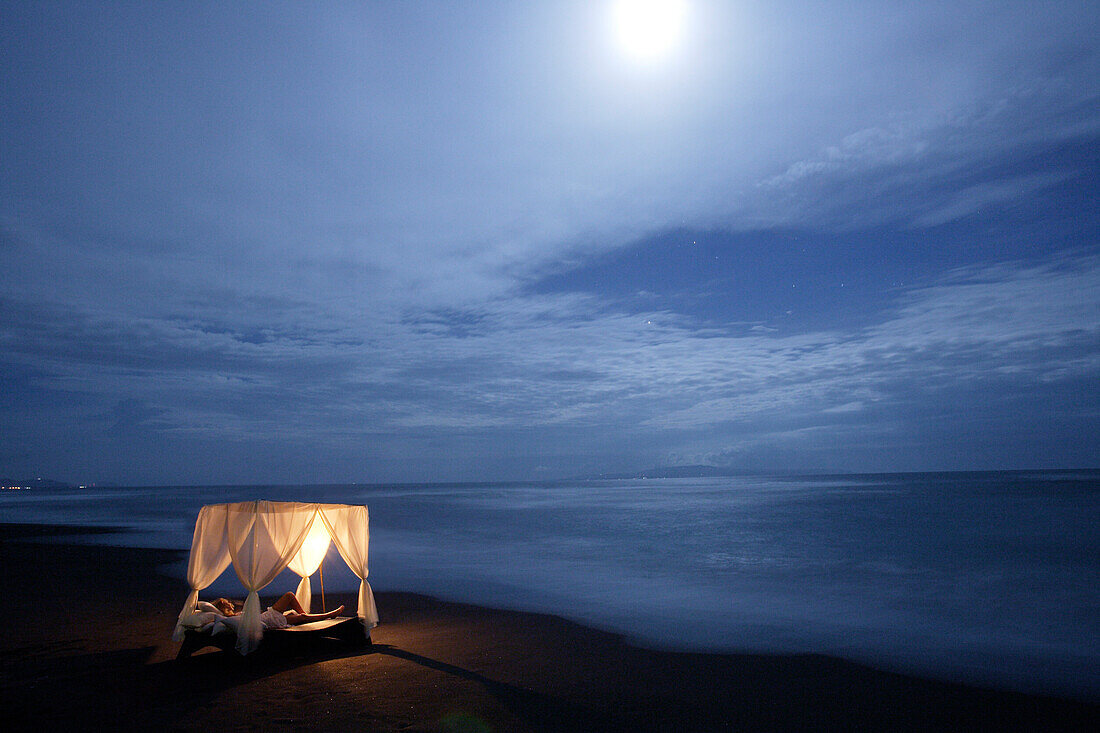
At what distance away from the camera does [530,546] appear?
29266mm

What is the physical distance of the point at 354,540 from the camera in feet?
34.1

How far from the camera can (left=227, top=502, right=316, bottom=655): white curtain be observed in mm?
9453

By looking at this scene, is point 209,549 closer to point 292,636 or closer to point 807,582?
point 292,636

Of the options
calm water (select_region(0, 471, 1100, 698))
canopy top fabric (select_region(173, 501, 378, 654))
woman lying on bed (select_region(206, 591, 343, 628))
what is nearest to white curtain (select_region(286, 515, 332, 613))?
A: woman lying on bed (select_region(206, 591, 343, 628))

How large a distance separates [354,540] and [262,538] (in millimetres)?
1368

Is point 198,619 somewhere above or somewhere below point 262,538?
below

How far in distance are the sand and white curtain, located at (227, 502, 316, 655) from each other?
1.11 meters

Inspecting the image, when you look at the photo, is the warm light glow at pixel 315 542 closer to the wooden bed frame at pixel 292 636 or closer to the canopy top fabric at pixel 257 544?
the canopy top fabric at pixel 257 544

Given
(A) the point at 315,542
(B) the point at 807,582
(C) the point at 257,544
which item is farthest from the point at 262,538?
(B) the point at 807,582

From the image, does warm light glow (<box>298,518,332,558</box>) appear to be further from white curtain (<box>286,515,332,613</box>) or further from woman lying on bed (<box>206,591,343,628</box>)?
woman lying on bed (<box>206,591,343,628</box>)

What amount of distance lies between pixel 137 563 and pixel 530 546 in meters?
14.9

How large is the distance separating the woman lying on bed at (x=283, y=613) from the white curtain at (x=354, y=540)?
636 millimetres

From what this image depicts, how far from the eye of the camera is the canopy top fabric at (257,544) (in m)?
9.30

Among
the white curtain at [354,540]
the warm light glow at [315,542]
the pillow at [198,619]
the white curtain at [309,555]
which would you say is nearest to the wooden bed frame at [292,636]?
the pillow at [198,619]
